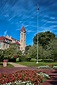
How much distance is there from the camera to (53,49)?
54156 millimetres

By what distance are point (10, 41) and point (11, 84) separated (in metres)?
92.8

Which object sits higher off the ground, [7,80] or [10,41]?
[10,41]

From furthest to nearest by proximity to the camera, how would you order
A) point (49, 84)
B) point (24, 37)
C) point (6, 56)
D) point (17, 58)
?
point (24, 37), point (17, 58), point (6, 56), point (49, 84)

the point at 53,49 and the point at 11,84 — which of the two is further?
the point at 53,49

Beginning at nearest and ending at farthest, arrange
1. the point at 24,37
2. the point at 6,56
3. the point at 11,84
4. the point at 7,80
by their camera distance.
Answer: the point at 11,84, the point at 7,80, the point at 6,56, the point at 24,37

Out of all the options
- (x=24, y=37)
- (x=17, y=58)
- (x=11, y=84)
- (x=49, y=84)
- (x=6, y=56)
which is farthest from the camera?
(x=24, y=37)

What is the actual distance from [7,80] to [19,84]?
37.0 inches

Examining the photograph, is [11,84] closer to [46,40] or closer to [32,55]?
[32,55]

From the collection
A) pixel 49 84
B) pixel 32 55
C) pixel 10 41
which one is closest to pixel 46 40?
pixel 10 41

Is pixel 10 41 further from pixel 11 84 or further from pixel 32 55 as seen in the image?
pixel 11 84

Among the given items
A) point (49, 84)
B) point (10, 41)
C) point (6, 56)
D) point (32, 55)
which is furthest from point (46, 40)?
point (49, 84)

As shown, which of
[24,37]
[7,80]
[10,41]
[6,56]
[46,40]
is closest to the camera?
[7,80]

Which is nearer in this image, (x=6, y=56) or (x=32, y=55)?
(x=6, y=56)

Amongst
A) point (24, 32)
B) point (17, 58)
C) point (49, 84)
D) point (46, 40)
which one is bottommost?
point (49, 84)
